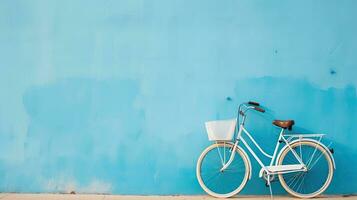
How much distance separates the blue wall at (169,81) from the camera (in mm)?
6629

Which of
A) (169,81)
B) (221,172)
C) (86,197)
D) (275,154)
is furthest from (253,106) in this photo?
(86,197)

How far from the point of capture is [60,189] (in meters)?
6.68

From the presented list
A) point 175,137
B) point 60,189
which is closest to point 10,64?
point 60,189

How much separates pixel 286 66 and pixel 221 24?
3.53ft

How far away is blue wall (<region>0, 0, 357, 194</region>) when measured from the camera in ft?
21.7

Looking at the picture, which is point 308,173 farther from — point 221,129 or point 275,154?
point 221,129

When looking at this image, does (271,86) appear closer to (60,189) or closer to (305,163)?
(305,163)

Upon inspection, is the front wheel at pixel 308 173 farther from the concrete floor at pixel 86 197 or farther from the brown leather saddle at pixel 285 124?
the brown leather saddle at pixel 285 124

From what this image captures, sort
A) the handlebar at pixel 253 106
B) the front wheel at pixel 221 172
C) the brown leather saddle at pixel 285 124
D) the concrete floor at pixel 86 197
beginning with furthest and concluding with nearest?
1. the front wheel at pixel 221 172
2. the concrete floor at pixel 86 197
3. the handlebar at pixel 253 106
4. the brown leather saddle at pixel 285 124

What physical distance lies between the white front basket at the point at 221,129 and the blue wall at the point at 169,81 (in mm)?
363

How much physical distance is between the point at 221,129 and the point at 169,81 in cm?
101

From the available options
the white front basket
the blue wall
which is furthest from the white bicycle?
the blue wall

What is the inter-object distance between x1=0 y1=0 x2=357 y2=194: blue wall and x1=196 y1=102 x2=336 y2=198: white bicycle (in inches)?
7.5

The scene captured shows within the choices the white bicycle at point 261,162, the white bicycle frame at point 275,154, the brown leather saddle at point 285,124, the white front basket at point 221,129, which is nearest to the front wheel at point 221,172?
the white bicycle at point 261,162
